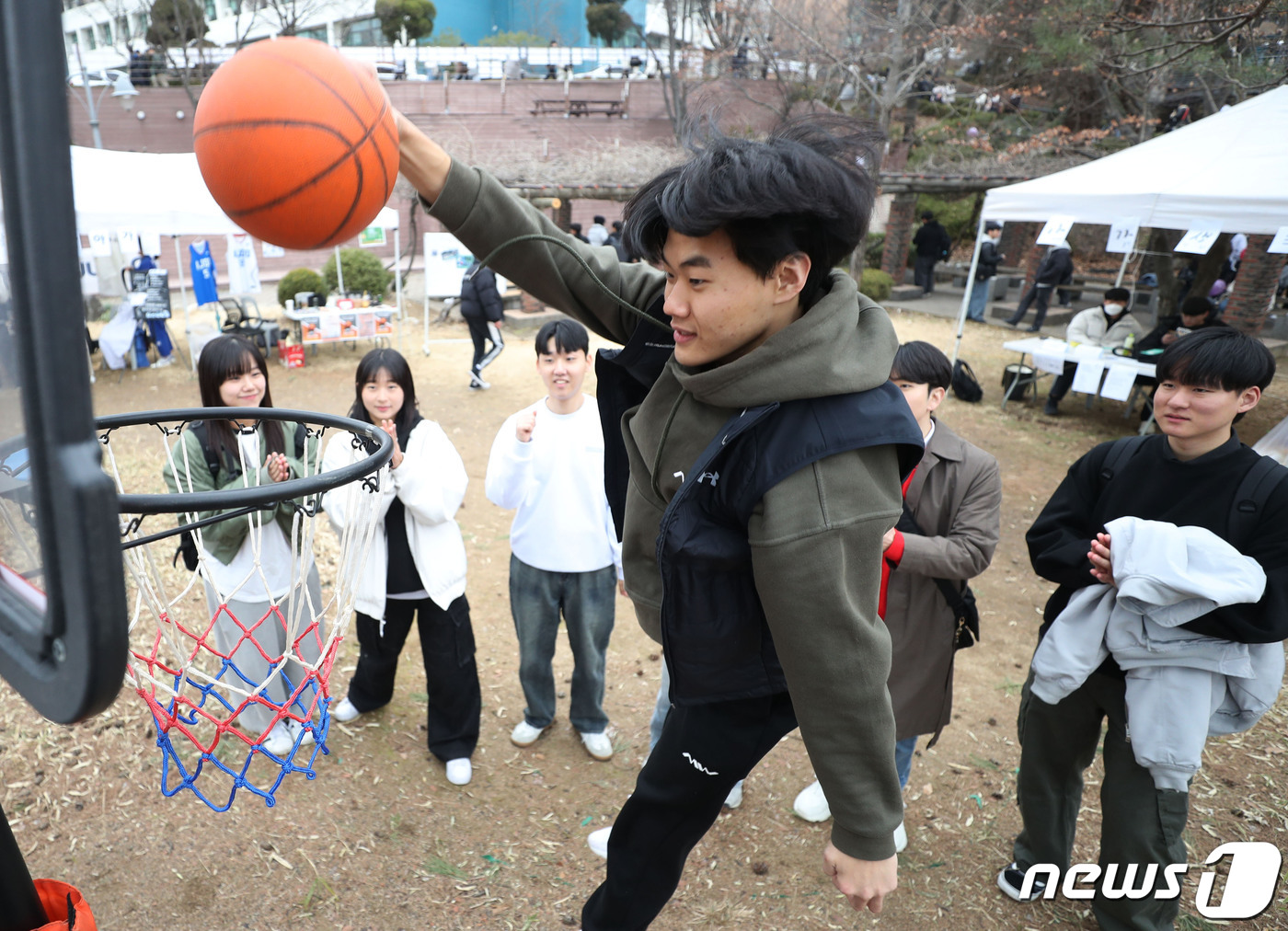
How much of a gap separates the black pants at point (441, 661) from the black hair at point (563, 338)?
1.13m

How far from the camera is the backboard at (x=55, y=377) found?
689 millimetres

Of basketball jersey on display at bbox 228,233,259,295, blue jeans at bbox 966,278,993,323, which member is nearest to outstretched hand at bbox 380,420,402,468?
basketball jersey on display at bbox 228,233,259,295

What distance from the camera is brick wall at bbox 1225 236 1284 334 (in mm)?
13383

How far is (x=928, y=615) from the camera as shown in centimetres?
289

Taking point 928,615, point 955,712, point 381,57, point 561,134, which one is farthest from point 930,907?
point 381,57

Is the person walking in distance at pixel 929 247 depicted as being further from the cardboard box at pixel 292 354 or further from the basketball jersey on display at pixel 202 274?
the basketball jersey on display at pixel 202 274

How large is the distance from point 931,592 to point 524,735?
199cm

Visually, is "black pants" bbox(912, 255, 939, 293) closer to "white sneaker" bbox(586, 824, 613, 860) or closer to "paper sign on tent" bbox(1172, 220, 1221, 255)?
"paper sign on tent" bbox(1172, 220, 1221, 255)

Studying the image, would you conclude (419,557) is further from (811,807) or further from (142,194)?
(142,194)

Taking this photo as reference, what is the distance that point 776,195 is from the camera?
1.42 m

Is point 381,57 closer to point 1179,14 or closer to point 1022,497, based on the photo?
point 1179,14

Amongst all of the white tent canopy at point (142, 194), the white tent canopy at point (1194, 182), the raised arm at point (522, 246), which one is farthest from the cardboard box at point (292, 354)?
the raised arm at point (522, 246)

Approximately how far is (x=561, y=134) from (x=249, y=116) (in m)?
27.8

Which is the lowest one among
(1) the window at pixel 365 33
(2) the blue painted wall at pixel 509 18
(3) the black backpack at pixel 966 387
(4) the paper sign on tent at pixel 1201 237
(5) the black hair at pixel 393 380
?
(3) the black backpack at pixel 966 387
